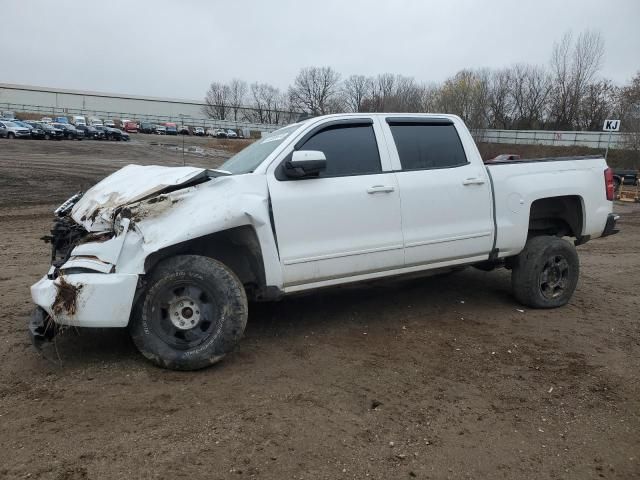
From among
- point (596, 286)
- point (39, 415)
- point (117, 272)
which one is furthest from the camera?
point (596, 286)

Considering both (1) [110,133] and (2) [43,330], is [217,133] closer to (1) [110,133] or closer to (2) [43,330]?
(1) [110,133]

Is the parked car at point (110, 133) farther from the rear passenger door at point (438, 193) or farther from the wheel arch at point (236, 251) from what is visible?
the wheel arch at point (236, 251)

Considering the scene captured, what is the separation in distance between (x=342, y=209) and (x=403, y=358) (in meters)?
1.32

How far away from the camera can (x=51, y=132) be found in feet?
132

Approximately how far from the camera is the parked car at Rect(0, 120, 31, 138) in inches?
1503

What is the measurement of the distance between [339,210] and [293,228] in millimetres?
437

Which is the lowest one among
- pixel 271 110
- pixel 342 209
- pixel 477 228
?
pixel 477 228

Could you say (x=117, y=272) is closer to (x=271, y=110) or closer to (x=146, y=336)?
(x=146, y=336)

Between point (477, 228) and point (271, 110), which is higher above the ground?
point (271, 110)

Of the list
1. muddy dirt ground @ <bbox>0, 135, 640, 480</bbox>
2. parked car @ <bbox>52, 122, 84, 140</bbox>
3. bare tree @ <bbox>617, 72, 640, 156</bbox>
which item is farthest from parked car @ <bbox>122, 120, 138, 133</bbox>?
muddy dirt ground @ <bbox>0, 135, 640, 480</bbox>

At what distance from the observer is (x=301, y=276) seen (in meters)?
4.20

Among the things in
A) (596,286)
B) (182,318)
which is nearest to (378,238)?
(182,318)

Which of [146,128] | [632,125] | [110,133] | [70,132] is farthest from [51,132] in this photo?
[632,125]

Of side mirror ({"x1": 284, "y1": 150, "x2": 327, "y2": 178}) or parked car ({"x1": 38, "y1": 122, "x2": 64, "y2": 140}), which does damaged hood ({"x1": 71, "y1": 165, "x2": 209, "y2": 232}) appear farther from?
parked car ({"x1": 38, "y1": 122, "x2": 64, "y2": 140})
